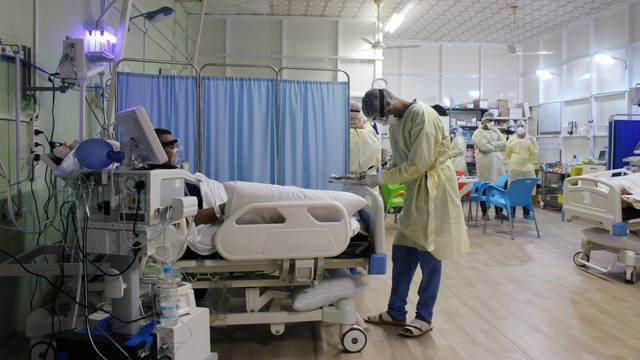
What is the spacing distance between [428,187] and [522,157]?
4.92 metres

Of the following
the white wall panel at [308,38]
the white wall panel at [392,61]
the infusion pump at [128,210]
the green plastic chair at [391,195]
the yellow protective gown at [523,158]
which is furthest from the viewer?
the white wall panel at [392,61]

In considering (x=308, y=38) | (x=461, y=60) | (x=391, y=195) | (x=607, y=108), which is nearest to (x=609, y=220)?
(x=391, y=195)

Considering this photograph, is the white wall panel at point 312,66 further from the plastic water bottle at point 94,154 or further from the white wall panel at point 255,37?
the plastic water bottle at point 94,154

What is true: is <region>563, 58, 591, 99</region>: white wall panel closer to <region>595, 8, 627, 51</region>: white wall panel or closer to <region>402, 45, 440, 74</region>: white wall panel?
<region>595, 8, 627, 51</region>: white wall panel

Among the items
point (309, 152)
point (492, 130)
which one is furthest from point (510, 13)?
point (309, 152)

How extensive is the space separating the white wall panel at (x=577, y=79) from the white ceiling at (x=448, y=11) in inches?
31.4

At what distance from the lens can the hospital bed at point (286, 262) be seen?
214 centimetres

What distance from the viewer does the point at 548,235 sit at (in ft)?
18.7

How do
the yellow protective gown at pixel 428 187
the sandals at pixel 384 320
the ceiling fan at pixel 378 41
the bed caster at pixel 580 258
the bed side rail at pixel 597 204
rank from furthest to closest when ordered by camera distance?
the ceiling fan at pixel 378 41
the bed caster at pixel 580 258
the bed side rail at pixel 597 204
the sandals at pixel 384 320
the yellow protective gown at pixel 428 187

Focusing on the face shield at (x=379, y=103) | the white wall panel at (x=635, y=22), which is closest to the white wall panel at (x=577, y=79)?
the white wall panel at (x=635, y=22)

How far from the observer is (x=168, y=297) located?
6.05 feet

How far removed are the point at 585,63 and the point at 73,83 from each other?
27.4 ft

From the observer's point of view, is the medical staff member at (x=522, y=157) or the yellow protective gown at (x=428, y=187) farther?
the medical staff member at (x=522, y=157)

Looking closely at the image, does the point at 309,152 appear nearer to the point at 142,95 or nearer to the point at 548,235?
the point at 142,95
